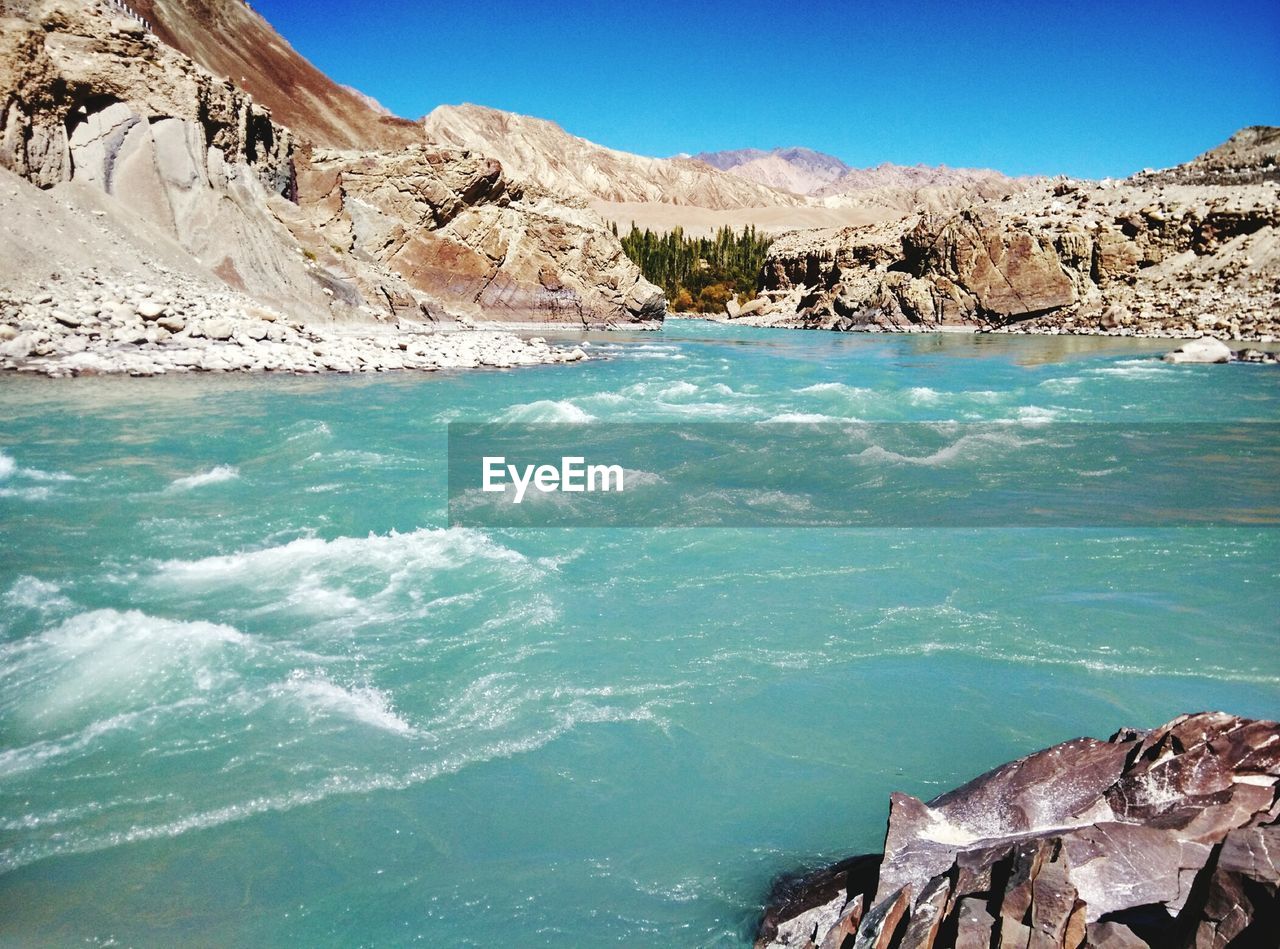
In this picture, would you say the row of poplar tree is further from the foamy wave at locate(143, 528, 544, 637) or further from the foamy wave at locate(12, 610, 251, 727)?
the foamy wave at locate(12, 610, 251, 727)

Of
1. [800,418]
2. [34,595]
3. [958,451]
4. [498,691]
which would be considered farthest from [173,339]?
[498,691]

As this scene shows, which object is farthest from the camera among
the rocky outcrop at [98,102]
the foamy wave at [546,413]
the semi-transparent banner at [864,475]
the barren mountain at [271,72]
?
the barren mountain at [271,72]

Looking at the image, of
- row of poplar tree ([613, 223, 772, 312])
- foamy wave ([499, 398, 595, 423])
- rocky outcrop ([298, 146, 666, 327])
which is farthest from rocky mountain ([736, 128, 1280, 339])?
foamy wave ([499, 398, 595, 423])

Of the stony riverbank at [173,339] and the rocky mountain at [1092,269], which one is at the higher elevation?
the rocky mountain at [1092,269]

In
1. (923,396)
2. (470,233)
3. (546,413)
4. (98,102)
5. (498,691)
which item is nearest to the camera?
(498,691)

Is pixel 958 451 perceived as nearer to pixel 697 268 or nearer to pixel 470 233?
pixel 470 233

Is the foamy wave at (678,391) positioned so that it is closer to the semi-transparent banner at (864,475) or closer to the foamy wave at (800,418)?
the foamy wave at (800,418)

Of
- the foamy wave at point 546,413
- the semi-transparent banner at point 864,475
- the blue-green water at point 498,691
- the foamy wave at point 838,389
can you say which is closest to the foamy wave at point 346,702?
the blue-green water at point 498,691
